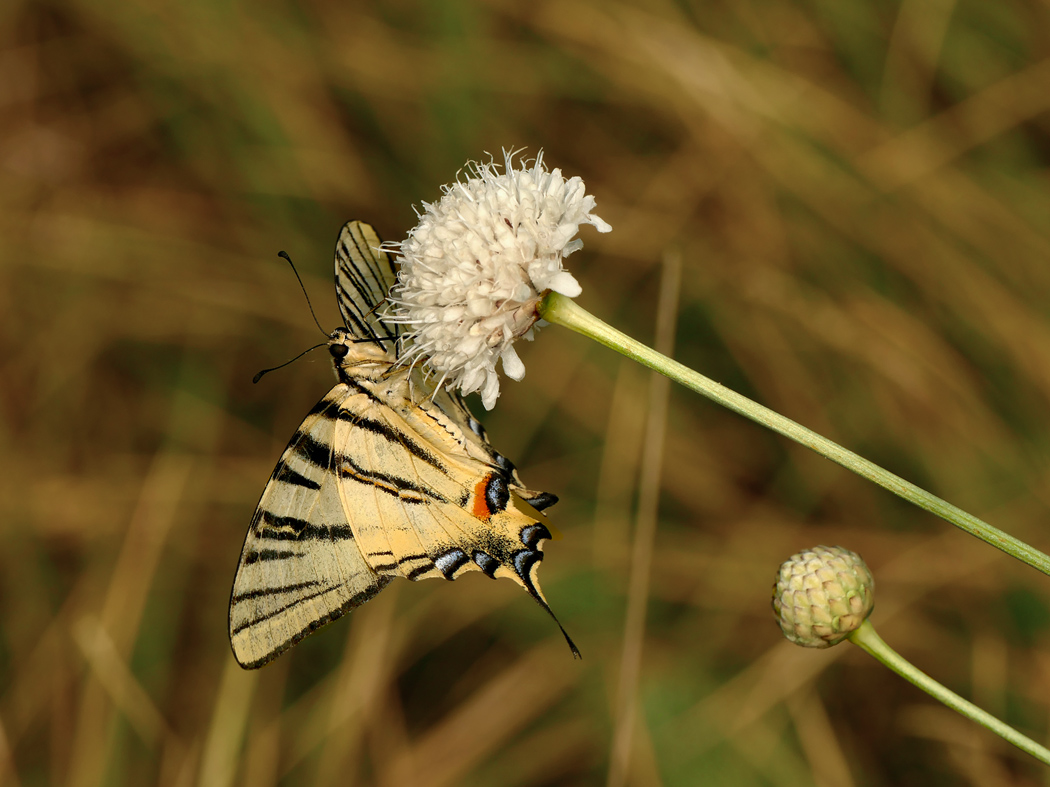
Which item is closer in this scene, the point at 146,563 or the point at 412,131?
the point at 146,563

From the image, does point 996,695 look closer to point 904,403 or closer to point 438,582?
point 904,403

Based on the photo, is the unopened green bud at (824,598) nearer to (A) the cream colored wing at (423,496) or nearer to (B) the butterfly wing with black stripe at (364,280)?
(A) the cream colored wing at (423,496)

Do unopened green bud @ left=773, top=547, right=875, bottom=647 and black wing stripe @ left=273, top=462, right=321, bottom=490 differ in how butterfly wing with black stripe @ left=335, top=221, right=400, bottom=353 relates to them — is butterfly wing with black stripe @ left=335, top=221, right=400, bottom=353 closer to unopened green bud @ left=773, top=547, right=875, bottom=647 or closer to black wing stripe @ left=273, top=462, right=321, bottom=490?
black wing stripe @ left=273, top=462, right=321, bottom=490

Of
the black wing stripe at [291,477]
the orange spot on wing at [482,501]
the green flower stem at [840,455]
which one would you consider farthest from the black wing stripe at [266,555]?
the green flower stem at [840,455]

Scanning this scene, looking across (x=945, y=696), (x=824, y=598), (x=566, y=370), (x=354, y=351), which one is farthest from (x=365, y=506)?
(x=566, y=370)

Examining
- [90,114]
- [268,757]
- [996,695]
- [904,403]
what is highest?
[904,403]

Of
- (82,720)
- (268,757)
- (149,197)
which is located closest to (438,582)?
(268,757)

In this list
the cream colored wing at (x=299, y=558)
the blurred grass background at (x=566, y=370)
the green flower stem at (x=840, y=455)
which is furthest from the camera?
the blurred grass background at (x=566, y=370)
